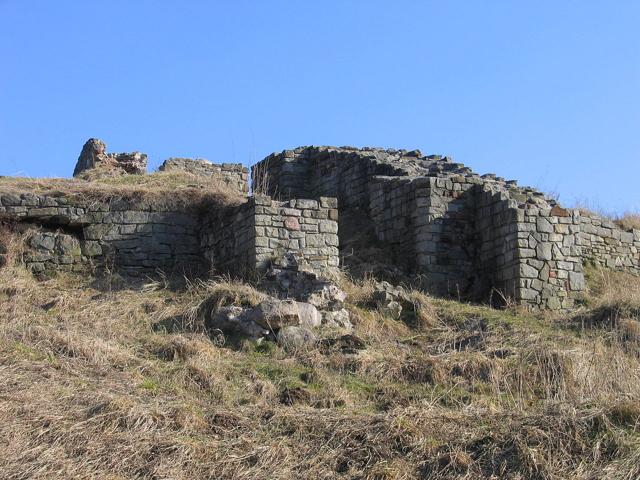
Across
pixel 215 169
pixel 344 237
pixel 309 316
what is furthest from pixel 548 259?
pixel 215 169

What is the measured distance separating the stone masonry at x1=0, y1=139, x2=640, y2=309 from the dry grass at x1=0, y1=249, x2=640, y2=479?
4.29 ft

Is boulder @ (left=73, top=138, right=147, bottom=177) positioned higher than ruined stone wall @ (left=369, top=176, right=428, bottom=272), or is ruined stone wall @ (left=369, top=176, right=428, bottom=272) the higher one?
boulder @ (left=73, top=138, right=147, bottom=177)

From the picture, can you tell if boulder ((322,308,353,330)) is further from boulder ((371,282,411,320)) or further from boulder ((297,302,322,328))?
boulder ((371,282,411,320))

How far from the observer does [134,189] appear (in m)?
14.7

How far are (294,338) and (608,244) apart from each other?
8134mm

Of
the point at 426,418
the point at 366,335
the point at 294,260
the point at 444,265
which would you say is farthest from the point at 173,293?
the point at 426,418

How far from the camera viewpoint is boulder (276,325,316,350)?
10.9 metres

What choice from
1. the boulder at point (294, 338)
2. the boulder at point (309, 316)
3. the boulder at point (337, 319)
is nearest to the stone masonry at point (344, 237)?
the boulder at point (337, 319)

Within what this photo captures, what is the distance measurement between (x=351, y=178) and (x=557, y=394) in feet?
30.9

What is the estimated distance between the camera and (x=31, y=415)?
7.96 m

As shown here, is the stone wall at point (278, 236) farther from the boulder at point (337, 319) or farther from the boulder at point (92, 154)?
the boulder at point (92, 154)

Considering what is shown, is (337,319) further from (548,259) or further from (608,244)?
(608,244)

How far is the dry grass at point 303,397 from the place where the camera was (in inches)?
294

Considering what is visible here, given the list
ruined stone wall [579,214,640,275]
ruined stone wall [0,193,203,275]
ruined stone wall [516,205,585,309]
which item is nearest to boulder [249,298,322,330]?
ruined stone wall [0,193,203,275]
